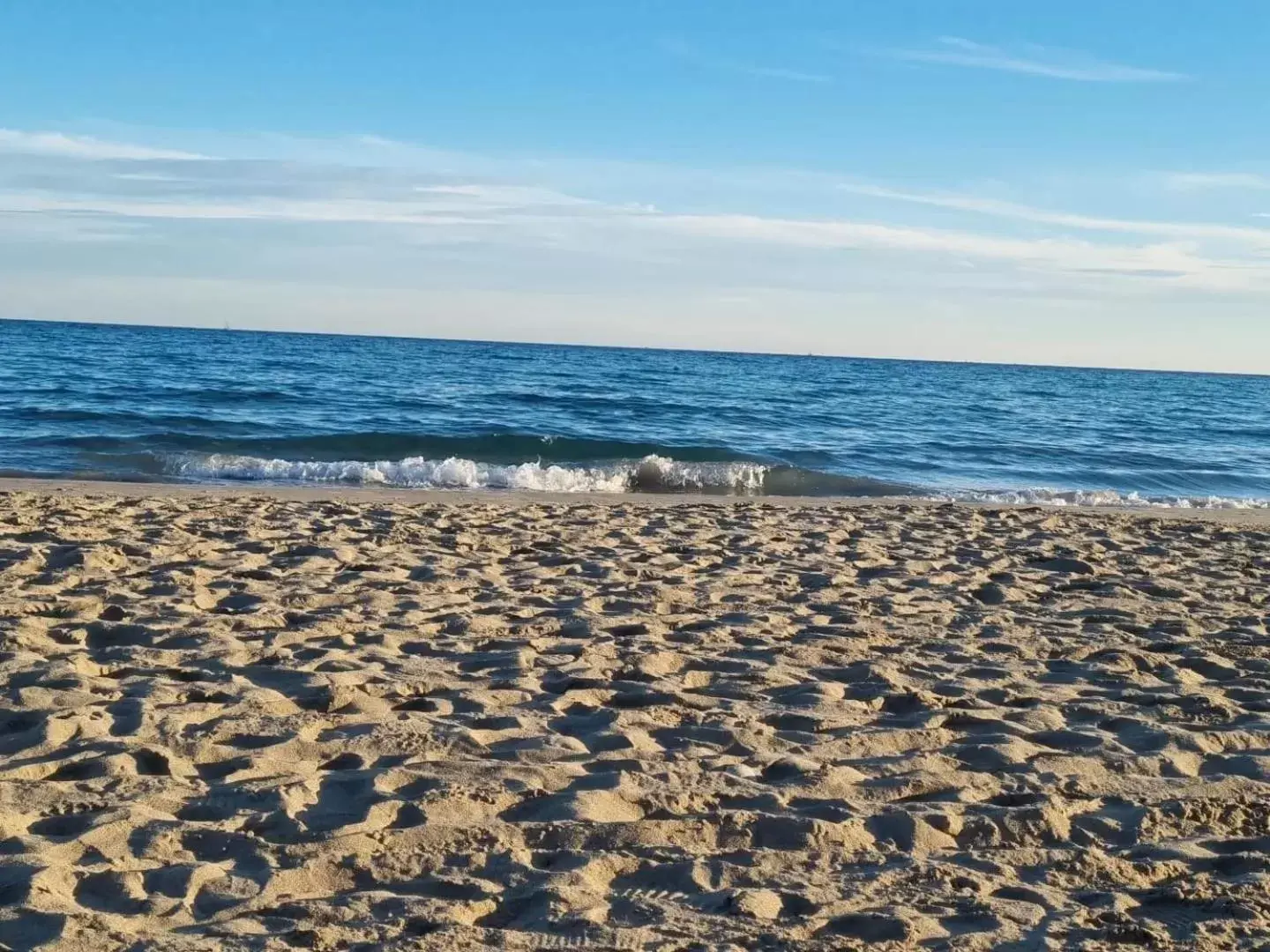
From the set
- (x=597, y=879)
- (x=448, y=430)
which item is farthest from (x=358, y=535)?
(x=448, y=430)

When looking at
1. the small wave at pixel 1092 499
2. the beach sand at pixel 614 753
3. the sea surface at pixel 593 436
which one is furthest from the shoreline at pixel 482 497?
the beach sand at pixel 614 753

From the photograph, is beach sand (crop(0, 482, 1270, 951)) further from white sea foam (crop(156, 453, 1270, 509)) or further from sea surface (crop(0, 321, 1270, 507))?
sea surface (crop(0, 321, 1270, 507))

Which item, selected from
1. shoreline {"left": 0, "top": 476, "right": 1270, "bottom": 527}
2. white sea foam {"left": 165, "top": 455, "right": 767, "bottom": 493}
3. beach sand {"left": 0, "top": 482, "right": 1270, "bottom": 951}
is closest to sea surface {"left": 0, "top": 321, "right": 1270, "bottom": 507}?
A: white sea foam {"left": 165, "top": 455, "right": 767, "bottom": 493}

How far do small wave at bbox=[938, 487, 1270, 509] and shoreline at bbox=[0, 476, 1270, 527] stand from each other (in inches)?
25.0

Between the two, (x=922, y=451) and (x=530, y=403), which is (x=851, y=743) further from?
(x=530, y=403)

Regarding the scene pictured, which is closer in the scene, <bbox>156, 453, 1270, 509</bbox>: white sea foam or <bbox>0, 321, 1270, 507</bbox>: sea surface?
<bbox>156, 453, 1270, 509</bbox>: white sea foam

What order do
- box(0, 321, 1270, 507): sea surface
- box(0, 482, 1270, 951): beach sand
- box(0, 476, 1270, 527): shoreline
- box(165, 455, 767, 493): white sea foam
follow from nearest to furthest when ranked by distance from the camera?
1. box(0, 482, 1270, 951): beach sand
2. box(0, 476, 1270, 527): shoreline
3. box(165, 455, 767, 493): white sea foam
4. box(0, 321, 1270, 507): sea surface

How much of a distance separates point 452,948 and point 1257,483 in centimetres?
1883

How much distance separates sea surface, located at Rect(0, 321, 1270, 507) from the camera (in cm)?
1513

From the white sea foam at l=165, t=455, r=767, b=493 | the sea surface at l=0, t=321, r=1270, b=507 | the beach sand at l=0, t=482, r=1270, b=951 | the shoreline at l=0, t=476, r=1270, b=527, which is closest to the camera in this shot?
the beach sand at l=0, t=482, r=1270, b=951

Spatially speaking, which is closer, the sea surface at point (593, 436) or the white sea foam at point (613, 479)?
the white sea foam at point (613, 479)

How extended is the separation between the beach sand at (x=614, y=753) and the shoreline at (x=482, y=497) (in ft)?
11.7

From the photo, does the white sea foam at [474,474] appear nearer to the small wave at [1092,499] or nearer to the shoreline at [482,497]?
the shoreline at [482,497]

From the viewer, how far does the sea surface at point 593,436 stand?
15133mm
